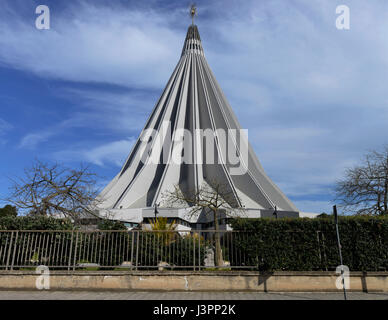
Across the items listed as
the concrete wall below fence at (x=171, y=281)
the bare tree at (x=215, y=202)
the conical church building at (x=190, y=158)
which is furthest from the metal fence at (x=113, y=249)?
the conical church building at (x=190, y=158)

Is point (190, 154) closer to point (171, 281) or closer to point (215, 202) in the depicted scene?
point (215, 202)

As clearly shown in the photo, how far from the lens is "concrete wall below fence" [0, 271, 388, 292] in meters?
7.25

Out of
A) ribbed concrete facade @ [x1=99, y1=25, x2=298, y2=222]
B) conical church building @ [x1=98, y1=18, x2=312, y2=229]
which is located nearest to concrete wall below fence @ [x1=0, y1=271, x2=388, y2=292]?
conical church building @ [x1=98, y1=18, x2=312, y2=229]

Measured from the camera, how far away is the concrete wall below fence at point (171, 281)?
7.25m

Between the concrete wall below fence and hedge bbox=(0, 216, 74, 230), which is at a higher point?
hedge bbox=(0, 216, 74, 230)

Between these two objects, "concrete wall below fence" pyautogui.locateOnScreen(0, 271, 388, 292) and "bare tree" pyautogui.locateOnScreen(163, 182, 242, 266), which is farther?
"bare tree" pyautogui.locateOnScreen(163, 182, 242, 266)

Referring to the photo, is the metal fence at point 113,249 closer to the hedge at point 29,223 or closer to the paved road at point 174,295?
the hedge at point 29,223

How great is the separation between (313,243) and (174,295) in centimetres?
407

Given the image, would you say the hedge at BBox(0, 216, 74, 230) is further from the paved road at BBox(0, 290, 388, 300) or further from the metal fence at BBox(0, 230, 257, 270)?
the paved road at BBox(0, 290, 388, 300)

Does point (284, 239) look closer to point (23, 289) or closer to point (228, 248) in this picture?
point (228, 248)

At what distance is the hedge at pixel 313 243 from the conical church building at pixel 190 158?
2195 centimetres

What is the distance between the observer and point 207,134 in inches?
1564

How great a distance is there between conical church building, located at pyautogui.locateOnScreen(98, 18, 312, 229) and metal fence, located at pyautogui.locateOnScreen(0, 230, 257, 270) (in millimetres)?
21806

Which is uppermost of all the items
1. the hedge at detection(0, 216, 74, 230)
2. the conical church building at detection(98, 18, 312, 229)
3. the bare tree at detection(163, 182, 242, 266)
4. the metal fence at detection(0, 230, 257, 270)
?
the conical church building at detection(98, 18, 312, 229)
